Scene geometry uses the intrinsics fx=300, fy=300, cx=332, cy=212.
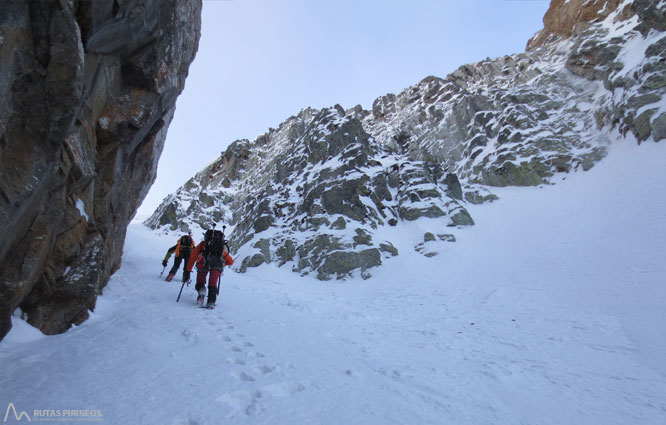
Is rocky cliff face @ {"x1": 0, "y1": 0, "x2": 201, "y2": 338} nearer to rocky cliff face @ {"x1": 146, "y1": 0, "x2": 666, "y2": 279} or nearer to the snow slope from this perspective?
the snow slope

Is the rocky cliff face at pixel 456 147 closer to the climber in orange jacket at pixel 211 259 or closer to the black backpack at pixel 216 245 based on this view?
the climber in orange jacket at pixel 211 259

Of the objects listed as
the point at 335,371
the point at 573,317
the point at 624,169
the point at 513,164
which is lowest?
the point at 335,371

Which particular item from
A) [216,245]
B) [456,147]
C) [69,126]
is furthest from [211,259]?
[456,147]

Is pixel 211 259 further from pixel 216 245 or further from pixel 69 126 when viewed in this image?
pixel 69 126

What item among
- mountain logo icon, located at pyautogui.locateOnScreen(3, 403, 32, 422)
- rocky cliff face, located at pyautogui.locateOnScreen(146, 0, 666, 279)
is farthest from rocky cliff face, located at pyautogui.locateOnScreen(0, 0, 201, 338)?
rocky cliff face, located at pyautogui.locateOnScreen(146, 0, 666, 279)

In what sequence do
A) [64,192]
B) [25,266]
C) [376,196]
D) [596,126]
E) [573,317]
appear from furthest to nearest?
[596,126] → [376,196] → [573,317] → [64,192] → [25,266]

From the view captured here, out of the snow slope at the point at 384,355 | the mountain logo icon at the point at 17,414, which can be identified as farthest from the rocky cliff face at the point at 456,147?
the mountain logo icon at the point at 17,414

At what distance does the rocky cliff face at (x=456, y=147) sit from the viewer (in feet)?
82.4

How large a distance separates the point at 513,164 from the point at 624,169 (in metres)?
11.8

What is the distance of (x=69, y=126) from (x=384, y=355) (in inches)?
243

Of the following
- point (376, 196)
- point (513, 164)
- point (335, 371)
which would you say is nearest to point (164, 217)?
point (376, 196)

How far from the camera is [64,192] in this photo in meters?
4.87

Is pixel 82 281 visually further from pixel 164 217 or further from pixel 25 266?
pixel 164 217

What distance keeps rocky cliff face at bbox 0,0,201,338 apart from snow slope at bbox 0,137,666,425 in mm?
859
